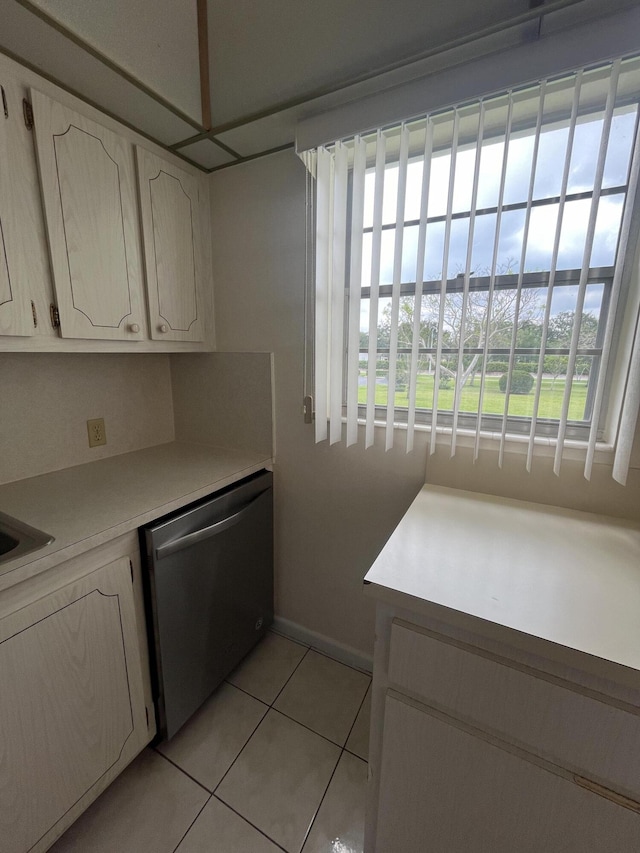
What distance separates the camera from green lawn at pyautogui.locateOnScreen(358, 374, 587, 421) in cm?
104

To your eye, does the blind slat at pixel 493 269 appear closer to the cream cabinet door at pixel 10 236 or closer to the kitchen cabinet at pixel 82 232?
the kitchen cabinet at pixel 82 232

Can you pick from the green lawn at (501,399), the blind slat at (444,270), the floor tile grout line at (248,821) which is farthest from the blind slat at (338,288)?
the floor tile grout line at (248,821)

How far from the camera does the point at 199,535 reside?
1.22 meters

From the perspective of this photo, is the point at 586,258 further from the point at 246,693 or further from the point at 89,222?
the point at 246,693

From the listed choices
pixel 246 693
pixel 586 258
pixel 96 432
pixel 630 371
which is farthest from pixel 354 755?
pixel 586 258

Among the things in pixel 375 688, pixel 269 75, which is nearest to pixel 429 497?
pixel 375 688

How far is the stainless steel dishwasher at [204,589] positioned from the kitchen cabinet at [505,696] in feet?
2.31

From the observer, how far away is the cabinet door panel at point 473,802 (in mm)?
650

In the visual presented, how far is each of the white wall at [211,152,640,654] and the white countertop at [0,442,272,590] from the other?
0.85ft

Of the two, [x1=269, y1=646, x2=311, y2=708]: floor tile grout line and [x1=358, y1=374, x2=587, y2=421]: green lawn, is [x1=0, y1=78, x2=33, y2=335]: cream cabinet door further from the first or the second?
[x1=269, y1=646, x2=311, y2=708]: floor tile grout line

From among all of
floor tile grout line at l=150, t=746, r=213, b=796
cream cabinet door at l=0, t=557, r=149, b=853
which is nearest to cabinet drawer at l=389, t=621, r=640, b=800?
cream cabinet door at l=0, t=557, r=149, b=853

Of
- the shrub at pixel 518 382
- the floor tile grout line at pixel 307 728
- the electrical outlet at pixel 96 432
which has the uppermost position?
the shrub at pixel 518 382

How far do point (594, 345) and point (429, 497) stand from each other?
66 cm

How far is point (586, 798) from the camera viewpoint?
0.64 meters
